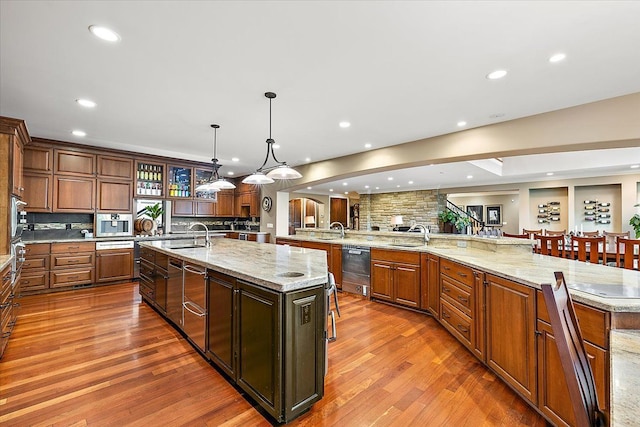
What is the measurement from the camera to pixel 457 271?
298cm

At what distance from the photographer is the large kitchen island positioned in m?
1.77

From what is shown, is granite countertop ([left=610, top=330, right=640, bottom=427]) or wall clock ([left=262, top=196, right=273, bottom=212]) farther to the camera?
wall clock ([left=262, top=196, right=273, bottom=212])

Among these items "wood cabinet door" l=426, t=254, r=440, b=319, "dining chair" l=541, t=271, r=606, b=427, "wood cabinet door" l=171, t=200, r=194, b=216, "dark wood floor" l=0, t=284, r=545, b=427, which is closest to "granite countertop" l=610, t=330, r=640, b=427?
"dining chair" l=541, t=271, r=606, b=427

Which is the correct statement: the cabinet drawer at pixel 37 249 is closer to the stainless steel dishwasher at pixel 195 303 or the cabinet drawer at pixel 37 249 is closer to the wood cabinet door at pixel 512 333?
the stainless steel dishwasher at pixel 195 303

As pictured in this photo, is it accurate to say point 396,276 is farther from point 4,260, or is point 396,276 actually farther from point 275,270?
point 4,260

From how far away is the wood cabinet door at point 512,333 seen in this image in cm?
192

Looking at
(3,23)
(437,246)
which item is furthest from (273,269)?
(437,246)

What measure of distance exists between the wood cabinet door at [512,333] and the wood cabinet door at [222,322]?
2002mm

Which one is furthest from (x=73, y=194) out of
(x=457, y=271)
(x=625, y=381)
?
(x=625, y=381)

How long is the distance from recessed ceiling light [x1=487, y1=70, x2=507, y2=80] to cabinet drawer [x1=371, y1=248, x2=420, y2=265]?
2171mm

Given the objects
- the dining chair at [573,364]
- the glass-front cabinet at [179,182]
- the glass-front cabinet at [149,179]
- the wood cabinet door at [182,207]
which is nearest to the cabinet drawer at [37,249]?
the glass-front cabinet at [149,179]

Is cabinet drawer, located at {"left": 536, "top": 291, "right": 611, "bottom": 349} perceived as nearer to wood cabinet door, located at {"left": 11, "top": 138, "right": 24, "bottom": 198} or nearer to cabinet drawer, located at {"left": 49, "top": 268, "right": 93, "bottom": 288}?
wood cabinet door, located at {"left": 11, "top": 138, "right": 24, "bottom": 198}

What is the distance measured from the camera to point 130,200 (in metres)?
5.70

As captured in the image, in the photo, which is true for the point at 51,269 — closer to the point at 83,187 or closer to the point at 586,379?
the point at 83,187
